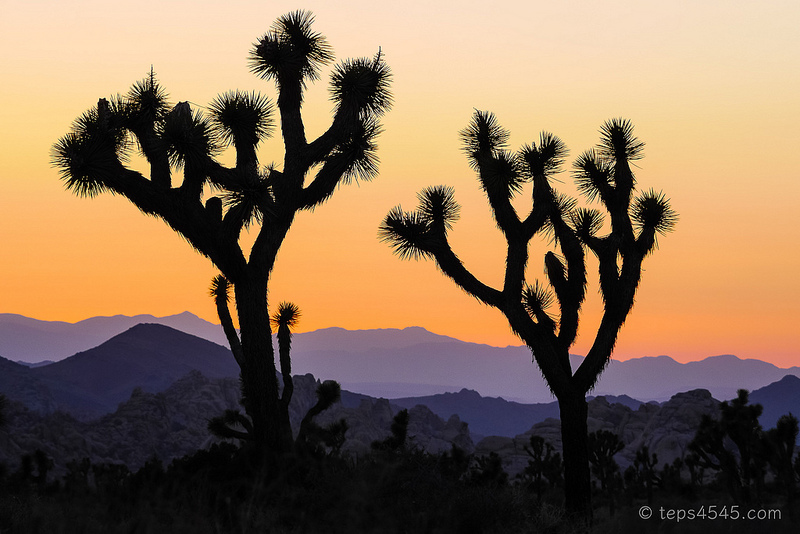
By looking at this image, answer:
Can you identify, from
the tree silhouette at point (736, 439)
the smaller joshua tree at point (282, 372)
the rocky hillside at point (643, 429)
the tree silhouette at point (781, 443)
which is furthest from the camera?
the rocky hillside at point (643, 429)

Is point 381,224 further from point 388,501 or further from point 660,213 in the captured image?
point 388,501

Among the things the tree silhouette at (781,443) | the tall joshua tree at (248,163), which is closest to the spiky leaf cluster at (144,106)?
the tall joshua tree at (248,163)

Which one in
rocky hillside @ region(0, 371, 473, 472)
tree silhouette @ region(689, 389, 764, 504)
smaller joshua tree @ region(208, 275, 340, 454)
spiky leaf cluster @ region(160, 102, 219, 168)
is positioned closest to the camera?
spiky leaf cluster @ region(160, 102, 219, 168)

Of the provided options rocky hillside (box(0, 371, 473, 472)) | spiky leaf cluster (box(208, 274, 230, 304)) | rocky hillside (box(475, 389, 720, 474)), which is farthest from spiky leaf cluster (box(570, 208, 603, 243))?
rocky hillside (box(475, 389, 720, 474))

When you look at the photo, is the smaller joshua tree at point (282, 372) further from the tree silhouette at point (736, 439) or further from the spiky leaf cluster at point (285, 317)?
the tree silhouette at point (736, 439)

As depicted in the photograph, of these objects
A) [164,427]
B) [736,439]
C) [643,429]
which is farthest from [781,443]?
[164,427]

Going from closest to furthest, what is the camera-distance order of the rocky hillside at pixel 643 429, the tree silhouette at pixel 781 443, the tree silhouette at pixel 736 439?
the tree silhouette at pixel 781 443 < the tree silhouette at pixel 736 439 < the rocky hillside at pixel 643 429

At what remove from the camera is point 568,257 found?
49.4ft

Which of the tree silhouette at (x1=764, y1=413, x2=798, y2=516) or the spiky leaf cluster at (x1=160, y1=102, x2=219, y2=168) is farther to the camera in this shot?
the tree silhouette at (x1=764, y1=413, x2=798, y2=516)

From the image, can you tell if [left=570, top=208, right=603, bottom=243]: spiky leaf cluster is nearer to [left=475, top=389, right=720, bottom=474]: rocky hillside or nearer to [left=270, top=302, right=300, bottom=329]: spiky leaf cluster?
[left=270, top=302, right=300, bottom=329]: spiky leaf cluster

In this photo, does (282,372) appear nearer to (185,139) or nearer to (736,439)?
(185,139)

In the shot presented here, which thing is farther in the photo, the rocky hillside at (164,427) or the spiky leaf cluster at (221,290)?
the rocky hillside at (164,427)

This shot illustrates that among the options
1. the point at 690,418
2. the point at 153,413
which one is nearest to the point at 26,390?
the point at 153,413

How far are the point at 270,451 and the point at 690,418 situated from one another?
292ft
